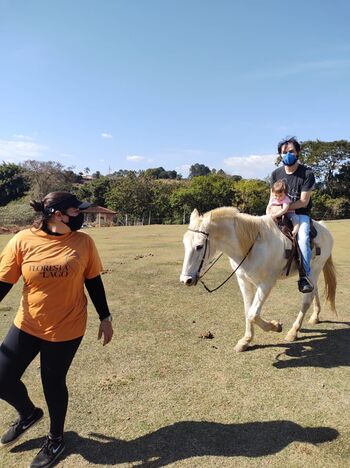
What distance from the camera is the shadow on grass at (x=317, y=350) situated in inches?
189

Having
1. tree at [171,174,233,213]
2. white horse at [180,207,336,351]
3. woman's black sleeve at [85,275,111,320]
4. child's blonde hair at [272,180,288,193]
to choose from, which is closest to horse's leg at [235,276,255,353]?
white horse at [180,207,336,351]

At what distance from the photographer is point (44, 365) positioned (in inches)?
116

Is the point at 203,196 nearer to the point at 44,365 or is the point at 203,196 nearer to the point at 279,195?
the point at 279,195

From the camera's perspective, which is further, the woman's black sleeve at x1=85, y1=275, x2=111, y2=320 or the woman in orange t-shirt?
the woman's black sleeve at x1=85, y1=275, x2=111, y2=320

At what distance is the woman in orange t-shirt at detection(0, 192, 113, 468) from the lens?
2920 millimetres

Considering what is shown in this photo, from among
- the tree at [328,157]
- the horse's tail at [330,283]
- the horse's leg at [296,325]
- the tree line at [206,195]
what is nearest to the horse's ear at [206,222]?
the horse's leg at [296,325]

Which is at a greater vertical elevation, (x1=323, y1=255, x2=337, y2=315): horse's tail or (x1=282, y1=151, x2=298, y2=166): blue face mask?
(x1=282, y1=151, x2=298, y2=166): blue face mask

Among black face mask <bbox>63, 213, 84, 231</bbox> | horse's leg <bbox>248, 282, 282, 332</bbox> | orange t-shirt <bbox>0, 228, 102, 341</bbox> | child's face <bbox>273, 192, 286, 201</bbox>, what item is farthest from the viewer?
child's face <bbox>273, 192, 286, 201</bbox>

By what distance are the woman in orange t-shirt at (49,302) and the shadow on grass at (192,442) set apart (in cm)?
31

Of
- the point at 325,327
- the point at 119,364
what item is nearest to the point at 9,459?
the point at 119,364

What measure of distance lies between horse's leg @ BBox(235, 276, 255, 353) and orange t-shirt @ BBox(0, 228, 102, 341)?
271 centimetres

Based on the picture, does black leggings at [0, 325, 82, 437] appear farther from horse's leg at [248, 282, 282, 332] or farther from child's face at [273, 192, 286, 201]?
child's face at [273, 192, 286, 201]

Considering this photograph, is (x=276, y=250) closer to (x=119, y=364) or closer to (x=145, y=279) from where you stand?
(x=119, y=364)

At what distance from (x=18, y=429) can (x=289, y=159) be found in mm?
4437
